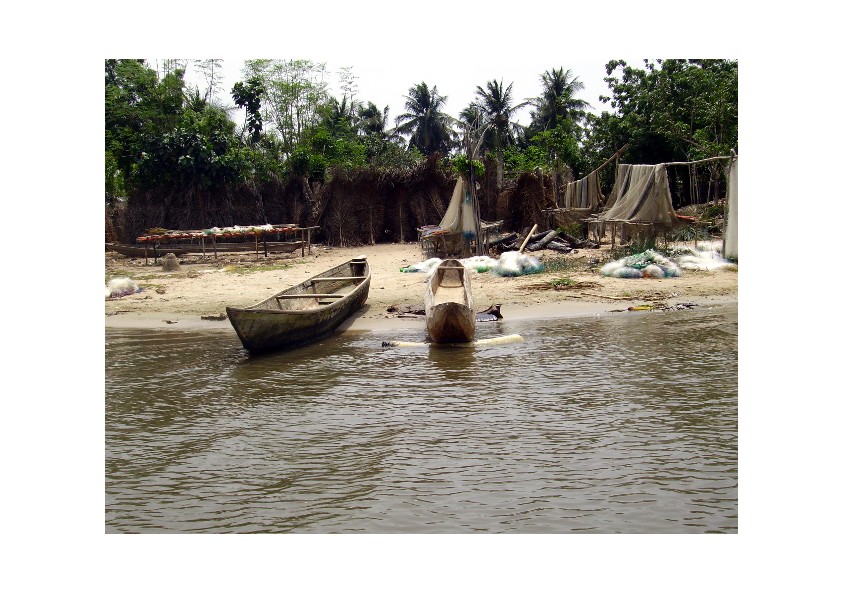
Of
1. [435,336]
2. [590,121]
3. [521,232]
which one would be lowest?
[435,336]

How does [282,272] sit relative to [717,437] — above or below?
above

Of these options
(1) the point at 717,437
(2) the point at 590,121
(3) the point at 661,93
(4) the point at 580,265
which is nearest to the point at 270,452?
(1) the point at 717,437

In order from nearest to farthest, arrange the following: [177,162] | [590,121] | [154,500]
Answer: [154,500] → [177,162] → [590,121]

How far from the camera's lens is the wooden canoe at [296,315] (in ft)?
23.8

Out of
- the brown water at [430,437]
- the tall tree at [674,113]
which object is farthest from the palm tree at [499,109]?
the brown water at [430,437]

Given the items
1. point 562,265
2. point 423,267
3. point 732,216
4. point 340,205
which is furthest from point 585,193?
point 340,205

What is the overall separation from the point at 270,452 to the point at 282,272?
8503 mm

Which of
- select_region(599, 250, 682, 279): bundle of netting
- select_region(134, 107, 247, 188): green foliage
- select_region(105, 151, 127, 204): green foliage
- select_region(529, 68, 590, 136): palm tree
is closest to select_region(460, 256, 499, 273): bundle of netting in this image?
select_region(599, 250, 682, 279): bundle of netting

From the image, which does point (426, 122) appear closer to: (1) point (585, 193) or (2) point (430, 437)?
(1) point (585, 193)

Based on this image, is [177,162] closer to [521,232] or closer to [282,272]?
[282,272]

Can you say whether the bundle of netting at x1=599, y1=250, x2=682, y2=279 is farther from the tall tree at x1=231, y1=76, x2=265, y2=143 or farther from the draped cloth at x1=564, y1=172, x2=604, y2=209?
Answer: the tall tree at x1=231, y1=76, x2=265, y2=143

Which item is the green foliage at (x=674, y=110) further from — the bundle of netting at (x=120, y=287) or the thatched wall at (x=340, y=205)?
the bundle of netting at (x=120, y=287)

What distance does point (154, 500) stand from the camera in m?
4.19

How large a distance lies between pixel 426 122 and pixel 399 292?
56.1 ft
